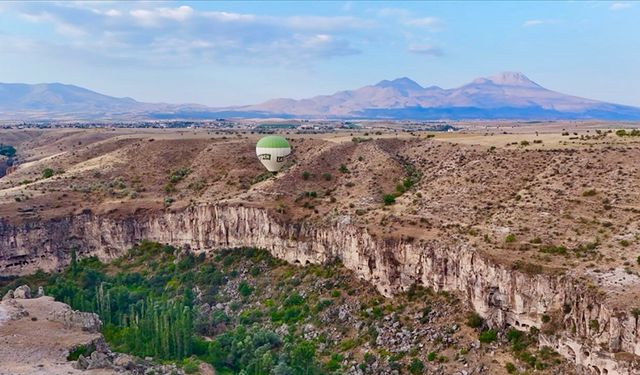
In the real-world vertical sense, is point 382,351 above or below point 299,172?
below

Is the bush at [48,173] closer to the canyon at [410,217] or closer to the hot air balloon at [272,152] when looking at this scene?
the canyon at [410,217]

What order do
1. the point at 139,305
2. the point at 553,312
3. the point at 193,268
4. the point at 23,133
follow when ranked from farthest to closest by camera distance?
1. the point at 23,133
2. the point at 193,268
3. the point at 139,305
4. the point at 553,312

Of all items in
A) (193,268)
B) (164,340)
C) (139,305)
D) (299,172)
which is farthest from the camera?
(299,172)

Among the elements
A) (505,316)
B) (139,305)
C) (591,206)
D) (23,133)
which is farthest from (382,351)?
(23,133)

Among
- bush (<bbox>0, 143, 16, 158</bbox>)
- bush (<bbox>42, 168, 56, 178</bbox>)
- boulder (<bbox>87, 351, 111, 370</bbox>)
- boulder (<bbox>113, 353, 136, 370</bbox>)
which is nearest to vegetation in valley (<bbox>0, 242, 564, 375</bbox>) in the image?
boulder (<bbox>87, 351, 111, 370</bbox>)

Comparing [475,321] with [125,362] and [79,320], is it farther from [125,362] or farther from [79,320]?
[79,320]

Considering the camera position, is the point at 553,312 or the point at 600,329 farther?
the point at 553,312

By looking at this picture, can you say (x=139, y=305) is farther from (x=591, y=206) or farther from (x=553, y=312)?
(x=591, y=206)
